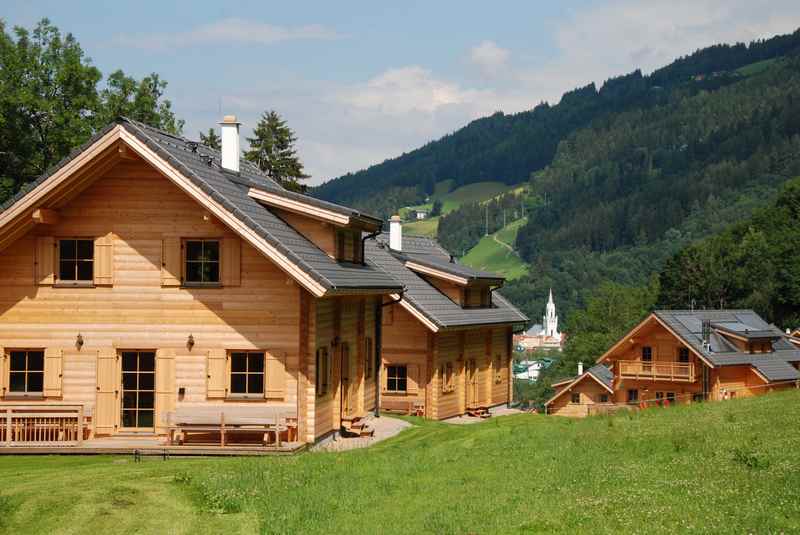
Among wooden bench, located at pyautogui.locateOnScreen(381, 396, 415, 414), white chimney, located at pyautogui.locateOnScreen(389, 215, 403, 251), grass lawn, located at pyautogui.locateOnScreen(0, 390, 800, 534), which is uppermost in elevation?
white chimney, located at pyautogui.locateOnScreen(389, 215, 403, 251)

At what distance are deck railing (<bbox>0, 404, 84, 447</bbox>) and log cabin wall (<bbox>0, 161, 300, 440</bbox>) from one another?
0.57 m

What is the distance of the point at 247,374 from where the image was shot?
84.6 feet

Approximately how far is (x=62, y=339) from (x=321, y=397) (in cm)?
671

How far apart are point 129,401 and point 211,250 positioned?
14.2 feet

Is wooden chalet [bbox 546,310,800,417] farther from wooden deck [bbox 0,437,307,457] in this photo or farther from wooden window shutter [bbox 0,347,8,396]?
wooden window shutter [bbox 0,347,8,396]

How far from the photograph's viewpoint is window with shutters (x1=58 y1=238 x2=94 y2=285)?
26344mm

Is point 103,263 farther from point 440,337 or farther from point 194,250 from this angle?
point 440,337

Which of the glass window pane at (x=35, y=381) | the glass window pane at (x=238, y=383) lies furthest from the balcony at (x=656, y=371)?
the glass window pane at (x=35, y=381)

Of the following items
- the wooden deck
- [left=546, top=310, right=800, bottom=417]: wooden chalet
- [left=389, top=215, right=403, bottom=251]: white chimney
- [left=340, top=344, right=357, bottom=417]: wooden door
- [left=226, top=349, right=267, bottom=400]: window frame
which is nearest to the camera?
the wooden deck

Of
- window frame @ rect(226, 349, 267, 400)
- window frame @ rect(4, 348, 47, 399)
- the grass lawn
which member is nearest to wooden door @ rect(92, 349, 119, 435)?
window frame @ rect(4, 348, 47, 399)

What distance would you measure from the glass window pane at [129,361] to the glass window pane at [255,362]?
2.94m

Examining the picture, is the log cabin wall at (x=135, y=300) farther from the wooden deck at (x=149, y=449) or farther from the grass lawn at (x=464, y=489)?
the grass lawn at (x=464, y=489)

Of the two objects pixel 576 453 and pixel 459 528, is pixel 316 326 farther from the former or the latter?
pixel 459 528

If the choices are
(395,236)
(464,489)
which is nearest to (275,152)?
(395,236)
